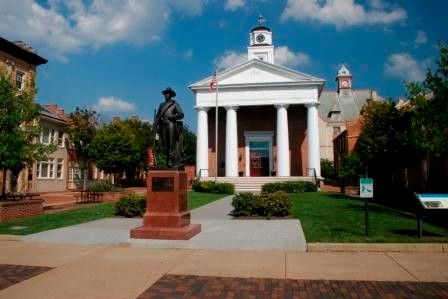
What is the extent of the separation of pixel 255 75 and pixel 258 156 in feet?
29.2

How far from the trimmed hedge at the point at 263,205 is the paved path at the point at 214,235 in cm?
90

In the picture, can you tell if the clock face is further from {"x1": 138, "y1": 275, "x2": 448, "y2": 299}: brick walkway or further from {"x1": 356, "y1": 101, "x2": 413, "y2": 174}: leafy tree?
{"x1": 138, "y1": 275, "x2": 448, "y2": 299}: brick walkway

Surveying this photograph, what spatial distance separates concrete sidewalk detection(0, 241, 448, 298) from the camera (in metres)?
5.68

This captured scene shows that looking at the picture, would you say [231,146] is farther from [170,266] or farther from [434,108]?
[170,266]

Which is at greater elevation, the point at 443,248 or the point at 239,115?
the point at 239,115

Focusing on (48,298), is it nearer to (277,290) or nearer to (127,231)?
(277,290)

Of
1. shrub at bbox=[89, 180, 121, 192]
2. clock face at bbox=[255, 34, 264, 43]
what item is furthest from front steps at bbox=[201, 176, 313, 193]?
clock face at bbox=[255, 34, 264, 43]

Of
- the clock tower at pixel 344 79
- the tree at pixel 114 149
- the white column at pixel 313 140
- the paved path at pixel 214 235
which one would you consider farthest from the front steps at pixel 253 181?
the clock tower at pixel 344 79

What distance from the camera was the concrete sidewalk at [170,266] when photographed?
5.68 m

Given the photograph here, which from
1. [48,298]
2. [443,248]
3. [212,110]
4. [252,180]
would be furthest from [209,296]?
[212,110]

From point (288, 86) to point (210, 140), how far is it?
410 inches

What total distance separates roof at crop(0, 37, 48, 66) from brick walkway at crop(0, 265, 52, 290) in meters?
29.0

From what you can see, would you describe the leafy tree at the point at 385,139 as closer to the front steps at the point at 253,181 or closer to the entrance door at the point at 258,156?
the front steps at the point at 253,181

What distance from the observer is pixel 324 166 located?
57938mm
